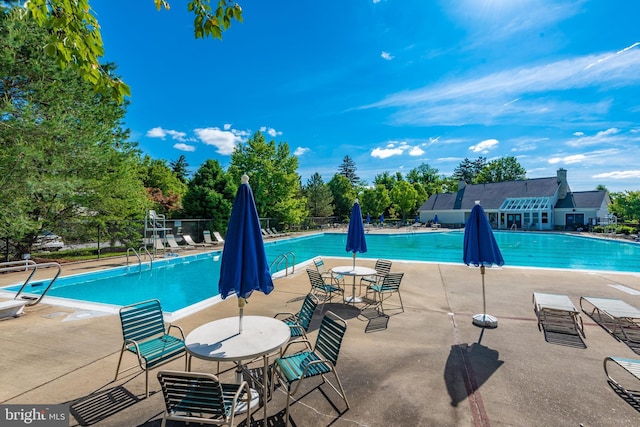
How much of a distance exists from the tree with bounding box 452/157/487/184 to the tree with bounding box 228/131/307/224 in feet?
175

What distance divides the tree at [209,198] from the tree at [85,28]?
20.8 m

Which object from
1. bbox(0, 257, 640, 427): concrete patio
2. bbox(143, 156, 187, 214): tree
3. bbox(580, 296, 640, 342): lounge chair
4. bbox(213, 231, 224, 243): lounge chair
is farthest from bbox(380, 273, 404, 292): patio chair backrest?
bbox(143, 156, 187, 214): tree

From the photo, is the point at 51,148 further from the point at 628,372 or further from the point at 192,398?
the point at 628,372

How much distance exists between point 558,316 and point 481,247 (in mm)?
2264

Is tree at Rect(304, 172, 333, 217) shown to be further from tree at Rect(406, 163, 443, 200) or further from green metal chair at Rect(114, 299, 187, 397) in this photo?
green metal chair at Rect(114, 299, 187, 397)

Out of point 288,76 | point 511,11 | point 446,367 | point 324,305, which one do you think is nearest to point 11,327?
point 324,305

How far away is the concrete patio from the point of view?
2.96 metres

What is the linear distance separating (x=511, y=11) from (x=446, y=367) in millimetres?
9564

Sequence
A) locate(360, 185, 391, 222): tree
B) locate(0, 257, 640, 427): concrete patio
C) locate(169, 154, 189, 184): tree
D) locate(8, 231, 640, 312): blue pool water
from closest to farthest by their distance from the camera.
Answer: locate(0, 257, 640, 427): concrete patio → locate(8, 231, 640, 312): blue pool water → locate(360, 185, 391, 222): tree → locate(169, 154, 189, 184): tree

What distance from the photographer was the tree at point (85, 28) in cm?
216

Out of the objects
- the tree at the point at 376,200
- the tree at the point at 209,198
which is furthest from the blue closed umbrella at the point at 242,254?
the tree at the point at 376,200

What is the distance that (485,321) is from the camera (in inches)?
209

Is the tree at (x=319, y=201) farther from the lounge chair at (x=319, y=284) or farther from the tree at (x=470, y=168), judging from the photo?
the tree at (x=470, y=168)

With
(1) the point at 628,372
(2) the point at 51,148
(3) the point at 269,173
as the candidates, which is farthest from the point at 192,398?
(3) the point at 269,173
